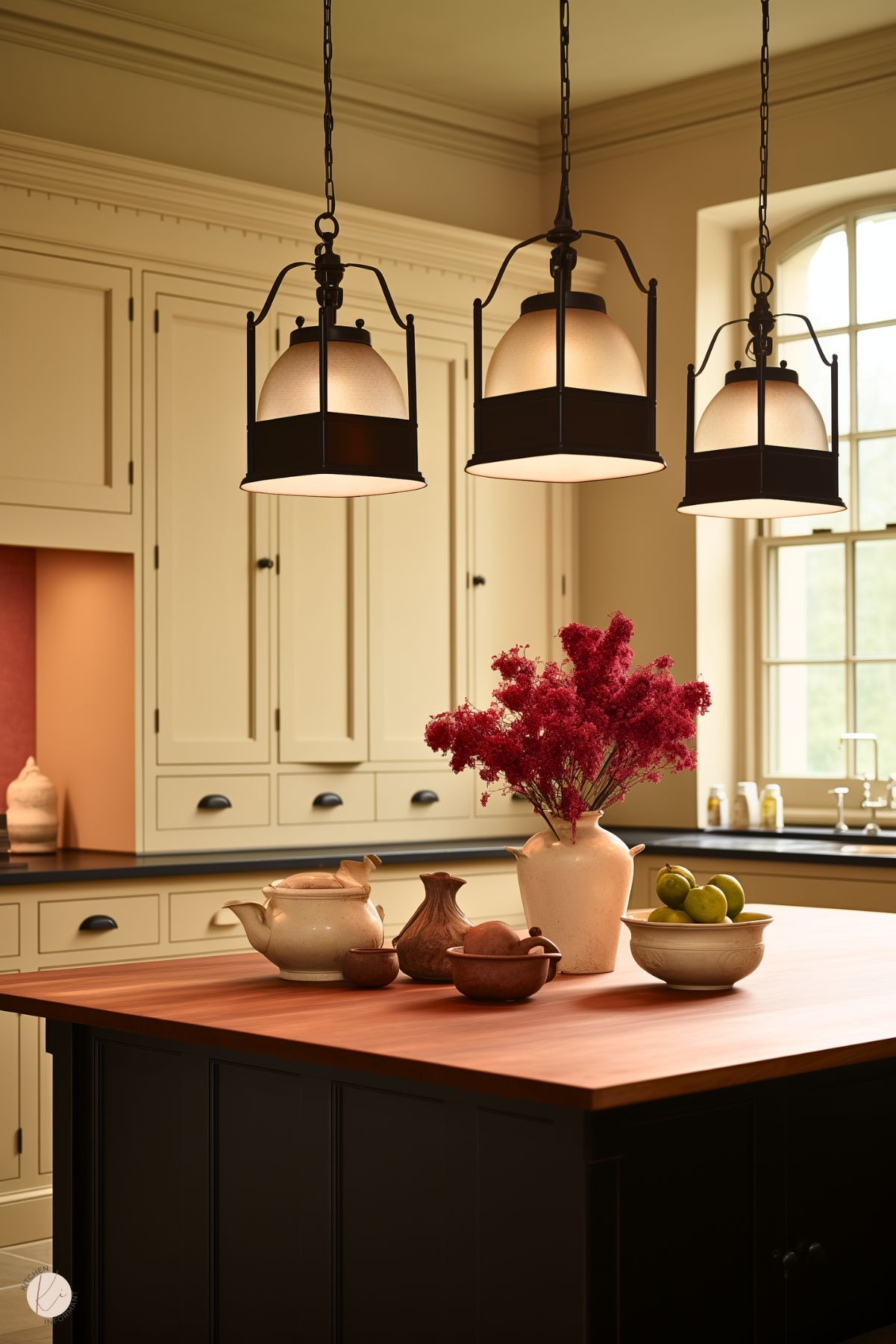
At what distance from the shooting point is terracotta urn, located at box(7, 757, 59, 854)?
4.81 m

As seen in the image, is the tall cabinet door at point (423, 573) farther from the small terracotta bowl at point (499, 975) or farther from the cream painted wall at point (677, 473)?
the small terracotta bowl at point (499, 975)

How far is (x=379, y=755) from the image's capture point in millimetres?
5266

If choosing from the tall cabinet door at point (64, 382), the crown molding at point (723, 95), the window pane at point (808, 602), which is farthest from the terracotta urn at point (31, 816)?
the crown molding at point (723, 95)

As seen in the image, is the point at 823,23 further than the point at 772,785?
No

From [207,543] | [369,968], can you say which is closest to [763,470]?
[369,968]

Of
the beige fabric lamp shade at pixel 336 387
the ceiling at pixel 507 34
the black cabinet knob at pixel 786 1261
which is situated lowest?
the black cabinet knob at pixel 786 1261

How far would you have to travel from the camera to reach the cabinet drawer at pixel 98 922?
414cm

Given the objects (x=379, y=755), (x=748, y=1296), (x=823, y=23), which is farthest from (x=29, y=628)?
(x=748, y=1296)

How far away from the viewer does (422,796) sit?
536 cm

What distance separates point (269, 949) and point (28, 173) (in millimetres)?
2589

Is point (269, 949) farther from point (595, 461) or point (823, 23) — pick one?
point (823, 23)

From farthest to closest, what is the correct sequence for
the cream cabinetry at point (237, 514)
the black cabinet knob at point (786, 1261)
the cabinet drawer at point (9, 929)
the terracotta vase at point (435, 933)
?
the cream cabinetry at point (237, 514)
the cabinet drawer at point (9, 929)
the terracotta vase at point (435, 933)
the black cabinet knob at point (786, 1261)

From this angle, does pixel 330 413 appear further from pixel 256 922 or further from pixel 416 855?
pixel 416 855

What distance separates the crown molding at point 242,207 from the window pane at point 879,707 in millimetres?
1698
